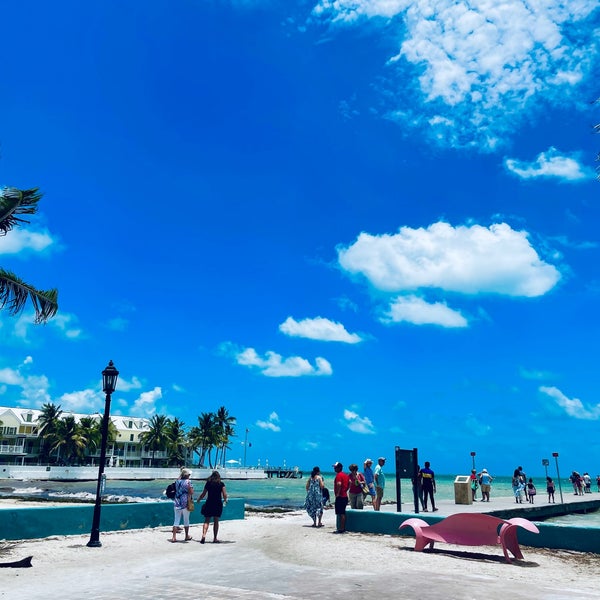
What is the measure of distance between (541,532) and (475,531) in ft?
7.42

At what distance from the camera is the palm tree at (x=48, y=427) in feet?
284

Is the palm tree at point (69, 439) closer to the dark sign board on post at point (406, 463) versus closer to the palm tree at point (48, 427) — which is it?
the palm tree at point (48, 427)

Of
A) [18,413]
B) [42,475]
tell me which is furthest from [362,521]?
[18,413]

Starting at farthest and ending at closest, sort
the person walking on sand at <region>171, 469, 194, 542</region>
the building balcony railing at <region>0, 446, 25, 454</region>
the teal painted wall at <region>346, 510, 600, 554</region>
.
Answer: the building balcony railing at <region>0, 446, 25, 454</region> < the person walking on sand at <region>171, 469, 194, 542</region> < the teal painted wall at <region>346, 510, 600, 554</region>

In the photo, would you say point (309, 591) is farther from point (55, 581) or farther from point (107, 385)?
point (107, 385)

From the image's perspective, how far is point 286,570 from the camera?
9.98 meters

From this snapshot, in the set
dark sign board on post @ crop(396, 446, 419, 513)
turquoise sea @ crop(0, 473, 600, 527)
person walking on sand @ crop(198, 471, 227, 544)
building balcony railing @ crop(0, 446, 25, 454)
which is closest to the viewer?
person walking on sand @ crop(198, 471, 227, 544)

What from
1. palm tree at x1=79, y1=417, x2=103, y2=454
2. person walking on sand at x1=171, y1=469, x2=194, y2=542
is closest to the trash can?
person walking on sand at x1=171, y1=469, x2=194, y2=542

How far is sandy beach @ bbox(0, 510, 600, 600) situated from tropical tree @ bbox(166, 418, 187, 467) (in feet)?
292

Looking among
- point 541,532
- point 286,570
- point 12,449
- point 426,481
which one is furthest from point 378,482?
point 12,449

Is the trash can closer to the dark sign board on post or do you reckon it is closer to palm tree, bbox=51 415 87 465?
the dark sign board on post

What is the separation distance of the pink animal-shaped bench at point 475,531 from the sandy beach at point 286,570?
315 millimetres

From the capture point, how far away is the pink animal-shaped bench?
11.6 meters

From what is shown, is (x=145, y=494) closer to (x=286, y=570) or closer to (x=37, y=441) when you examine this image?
(x=286, y=570)
